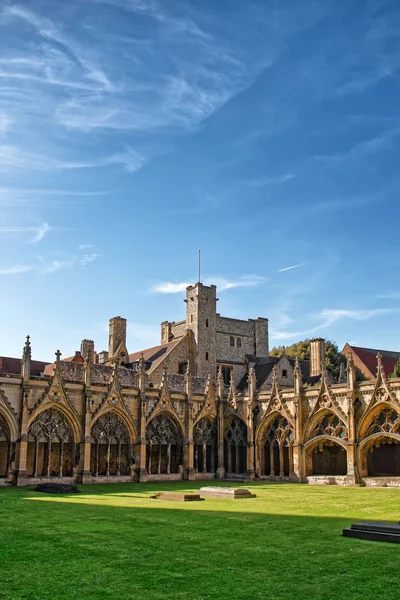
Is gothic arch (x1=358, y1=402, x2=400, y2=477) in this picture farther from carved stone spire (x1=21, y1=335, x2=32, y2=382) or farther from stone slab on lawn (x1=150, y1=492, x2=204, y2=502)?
carved stone spire (x1=21, y1=335, x2=32, y2=382)

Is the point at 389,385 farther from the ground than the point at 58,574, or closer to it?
farther from the ground

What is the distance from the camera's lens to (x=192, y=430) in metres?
37.8

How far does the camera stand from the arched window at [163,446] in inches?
1425

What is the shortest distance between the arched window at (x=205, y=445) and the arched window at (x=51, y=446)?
8.46m

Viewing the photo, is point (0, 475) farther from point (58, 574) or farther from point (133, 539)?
point (58, 574)

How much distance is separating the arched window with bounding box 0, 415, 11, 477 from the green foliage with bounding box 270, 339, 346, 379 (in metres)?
35.2

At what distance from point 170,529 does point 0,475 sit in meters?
19.5

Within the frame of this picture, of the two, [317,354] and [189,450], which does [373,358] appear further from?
[189,450]

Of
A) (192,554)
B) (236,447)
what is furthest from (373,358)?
(192,554)

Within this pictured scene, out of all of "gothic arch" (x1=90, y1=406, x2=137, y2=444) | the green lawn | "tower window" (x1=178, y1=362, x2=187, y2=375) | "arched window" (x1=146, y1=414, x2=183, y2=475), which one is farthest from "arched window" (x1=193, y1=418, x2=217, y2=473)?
the green lawn

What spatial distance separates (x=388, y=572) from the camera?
9.05 metres

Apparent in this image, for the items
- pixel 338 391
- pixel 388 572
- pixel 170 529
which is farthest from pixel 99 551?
pixel 338 391

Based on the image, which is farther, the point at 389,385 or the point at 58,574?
the point at 389,385

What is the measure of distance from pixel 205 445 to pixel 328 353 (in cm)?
3393
